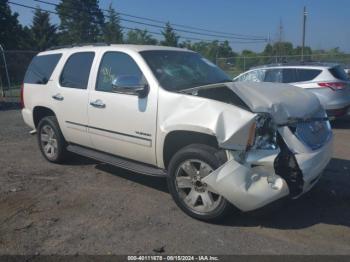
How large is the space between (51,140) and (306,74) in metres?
6.74

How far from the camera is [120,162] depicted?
534cm

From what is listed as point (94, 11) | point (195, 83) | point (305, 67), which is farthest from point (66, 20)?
point (195, 83)

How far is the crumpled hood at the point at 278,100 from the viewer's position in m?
4.11

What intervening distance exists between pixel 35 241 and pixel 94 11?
230 ft

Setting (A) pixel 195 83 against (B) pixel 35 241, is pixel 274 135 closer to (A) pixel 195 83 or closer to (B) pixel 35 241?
(A) pixel 195 83

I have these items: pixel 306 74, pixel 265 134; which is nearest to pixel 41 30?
pixel 306 74

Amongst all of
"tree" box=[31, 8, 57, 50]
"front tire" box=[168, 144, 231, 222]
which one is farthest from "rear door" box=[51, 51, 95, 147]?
"tree" box=[31, 8, 57, 50]

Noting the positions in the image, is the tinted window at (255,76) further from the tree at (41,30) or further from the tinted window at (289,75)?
the tree at (41,30)

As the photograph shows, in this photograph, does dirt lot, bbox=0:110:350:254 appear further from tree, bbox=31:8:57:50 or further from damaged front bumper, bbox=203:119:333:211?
tree, bbox=31:8:57:50

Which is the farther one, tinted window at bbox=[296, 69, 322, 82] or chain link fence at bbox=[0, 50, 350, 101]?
chain link fence at bbox=[0, 50, 350, 101]

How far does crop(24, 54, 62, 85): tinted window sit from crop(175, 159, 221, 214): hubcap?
3258 mm

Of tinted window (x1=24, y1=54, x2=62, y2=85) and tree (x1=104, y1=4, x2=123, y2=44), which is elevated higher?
tree (x1=104, y1=4, x2=123, y2=44)

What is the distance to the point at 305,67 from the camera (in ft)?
34.8

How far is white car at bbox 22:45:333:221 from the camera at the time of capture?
3.96m
